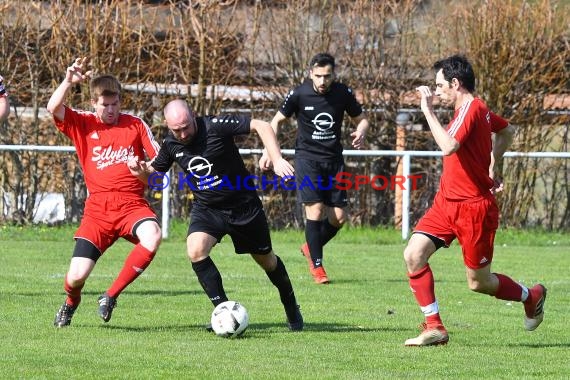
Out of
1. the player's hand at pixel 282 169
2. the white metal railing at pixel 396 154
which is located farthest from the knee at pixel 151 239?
the white metal railing at pixel 396 154

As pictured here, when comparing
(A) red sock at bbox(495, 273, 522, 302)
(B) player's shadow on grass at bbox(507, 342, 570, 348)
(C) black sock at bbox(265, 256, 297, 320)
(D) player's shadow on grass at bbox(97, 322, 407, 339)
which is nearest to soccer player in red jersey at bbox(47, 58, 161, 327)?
(D) player's shadow on grass at bbox(97, 322, 407, 339)

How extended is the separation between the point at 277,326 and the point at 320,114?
3.50m

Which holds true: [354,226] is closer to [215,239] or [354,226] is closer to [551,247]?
[551,247]

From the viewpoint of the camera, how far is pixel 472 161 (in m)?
7.55

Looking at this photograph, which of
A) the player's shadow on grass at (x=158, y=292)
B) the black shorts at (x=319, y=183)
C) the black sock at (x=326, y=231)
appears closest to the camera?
the player's shadow on grass at (x=158, y=292)

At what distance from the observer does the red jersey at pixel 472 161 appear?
745 centimetres

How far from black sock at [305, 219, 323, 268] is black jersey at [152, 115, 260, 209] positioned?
132 inches

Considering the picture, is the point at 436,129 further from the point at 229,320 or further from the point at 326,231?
the point at 326,231

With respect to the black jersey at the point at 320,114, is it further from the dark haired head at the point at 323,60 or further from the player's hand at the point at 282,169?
the player's hand at the point at 282,169

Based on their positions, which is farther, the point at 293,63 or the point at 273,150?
the point at 293,63

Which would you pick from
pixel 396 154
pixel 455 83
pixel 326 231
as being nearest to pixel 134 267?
pixel 455 83

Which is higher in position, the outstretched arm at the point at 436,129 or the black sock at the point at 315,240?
the outstretched arm at the point at 436,129

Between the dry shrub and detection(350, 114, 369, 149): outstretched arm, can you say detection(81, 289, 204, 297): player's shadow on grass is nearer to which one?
detection(350, 114, 369, 149): outstretched arm

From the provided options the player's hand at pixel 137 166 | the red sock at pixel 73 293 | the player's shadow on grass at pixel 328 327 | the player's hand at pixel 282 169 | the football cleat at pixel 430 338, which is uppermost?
the player's hand at pixel 282 169
